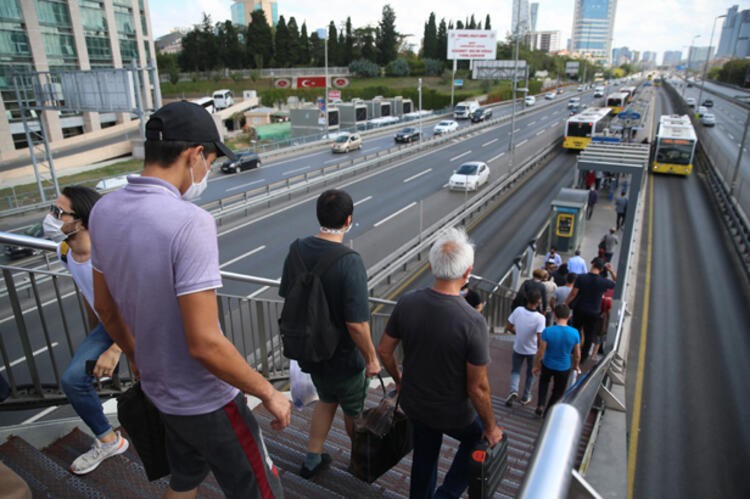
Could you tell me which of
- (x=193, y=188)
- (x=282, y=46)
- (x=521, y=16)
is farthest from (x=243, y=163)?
(x=282, y=46)

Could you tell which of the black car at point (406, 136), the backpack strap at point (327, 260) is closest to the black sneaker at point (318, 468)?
the backpack strap at point (327, 260)

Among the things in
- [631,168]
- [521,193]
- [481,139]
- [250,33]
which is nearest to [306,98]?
[250,33]

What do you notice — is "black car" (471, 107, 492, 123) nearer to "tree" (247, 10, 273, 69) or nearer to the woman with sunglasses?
"tree" (247, 10, 273, 69)

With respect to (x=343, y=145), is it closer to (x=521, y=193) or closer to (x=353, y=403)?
(x=521, y=193)

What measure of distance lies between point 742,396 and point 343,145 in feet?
106

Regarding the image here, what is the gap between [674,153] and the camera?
28.7 m

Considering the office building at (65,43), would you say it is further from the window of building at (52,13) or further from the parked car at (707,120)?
the parked car at (707,120)

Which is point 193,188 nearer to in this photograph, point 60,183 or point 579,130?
point 60,183

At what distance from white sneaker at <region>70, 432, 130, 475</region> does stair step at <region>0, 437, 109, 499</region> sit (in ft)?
0.19

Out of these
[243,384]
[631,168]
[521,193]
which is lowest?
[521,193]

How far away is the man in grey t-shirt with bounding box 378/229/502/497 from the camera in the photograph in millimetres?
2789

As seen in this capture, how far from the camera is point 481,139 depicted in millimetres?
47656

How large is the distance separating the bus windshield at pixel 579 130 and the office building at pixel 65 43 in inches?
1239

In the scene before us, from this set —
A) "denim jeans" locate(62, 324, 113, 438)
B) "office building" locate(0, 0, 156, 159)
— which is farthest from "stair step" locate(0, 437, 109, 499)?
"office building" locate(0, 0, 156, 159)
